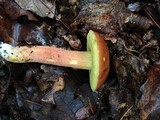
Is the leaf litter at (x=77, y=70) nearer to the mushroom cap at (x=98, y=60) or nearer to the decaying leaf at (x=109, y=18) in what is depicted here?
the decaying leaf at (x=109, y=18)

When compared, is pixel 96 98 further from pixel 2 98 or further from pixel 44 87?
pixel 2 98

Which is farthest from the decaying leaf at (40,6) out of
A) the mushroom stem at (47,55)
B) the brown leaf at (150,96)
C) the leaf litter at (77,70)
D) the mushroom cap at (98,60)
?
the brown leaf at (150,96)

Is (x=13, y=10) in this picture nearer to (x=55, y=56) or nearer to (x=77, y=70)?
(x=55, y=56)

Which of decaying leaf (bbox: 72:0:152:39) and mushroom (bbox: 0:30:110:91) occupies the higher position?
decaying leaf (bbox: 72:0:152:39)

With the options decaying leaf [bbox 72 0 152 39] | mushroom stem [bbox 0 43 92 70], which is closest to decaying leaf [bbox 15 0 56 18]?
decaying leaf [bbox 72 0 152 39]

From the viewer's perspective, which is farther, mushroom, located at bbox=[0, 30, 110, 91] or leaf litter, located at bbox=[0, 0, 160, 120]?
leaf litter, located at bbox=[0, 0, 160, 120]

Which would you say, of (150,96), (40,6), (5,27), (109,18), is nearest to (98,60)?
(150,96)

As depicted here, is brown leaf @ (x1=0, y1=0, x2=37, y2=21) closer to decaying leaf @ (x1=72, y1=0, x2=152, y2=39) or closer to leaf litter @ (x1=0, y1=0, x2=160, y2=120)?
leaf litter @ (x1=0, y1=0, x2=160, y2=120)
